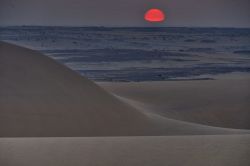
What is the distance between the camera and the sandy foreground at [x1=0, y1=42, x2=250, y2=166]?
410cm

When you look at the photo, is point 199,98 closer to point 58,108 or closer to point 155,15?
point 155,15

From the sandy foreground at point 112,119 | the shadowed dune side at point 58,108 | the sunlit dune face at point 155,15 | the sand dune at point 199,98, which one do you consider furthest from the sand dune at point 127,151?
the sunlit dune face at point 155,15

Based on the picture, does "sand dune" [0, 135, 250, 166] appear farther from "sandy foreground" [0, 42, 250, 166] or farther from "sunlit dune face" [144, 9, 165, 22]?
"sunlit dune face" [144, 9, 165, 22]

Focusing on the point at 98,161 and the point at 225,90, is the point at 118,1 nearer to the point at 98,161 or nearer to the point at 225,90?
the point at 225,90

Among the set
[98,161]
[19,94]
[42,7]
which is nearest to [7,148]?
[98,161]

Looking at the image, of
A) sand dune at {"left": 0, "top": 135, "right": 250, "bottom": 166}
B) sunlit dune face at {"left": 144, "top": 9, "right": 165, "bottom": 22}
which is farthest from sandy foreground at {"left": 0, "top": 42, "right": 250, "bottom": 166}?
sunlit dune face at {"left": 144, "top": 9, "right": 165, "bottom": 22}

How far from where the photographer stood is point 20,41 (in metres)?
8.32

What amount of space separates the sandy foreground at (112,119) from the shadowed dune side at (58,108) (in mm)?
12

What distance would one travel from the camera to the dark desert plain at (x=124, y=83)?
14.1ft

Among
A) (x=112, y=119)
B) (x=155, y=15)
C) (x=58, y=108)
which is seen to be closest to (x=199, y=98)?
(x=155, y=15)

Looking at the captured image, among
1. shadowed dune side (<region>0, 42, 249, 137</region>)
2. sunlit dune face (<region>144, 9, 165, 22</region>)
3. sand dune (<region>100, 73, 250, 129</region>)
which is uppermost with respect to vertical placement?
sunlit dune face (<region>144, 9, 165, 22</region>)

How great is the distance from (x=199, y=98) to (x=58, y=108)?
110 inches

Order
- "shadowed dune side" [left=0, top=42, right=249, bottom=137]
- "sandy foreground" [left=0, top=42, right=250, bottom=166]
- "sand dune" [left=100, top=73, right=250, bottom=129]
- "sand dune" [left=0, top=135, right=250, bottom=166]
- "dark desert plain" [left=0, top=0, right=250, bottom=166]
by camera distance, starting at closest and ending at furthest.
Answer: "sand dune" [left=0, top=135, right=250, bottom=166]
"sandy foreground" [left=0, top=42, right=250, bottom=166]
"dark desert plain" [left=0, top=0, right=250, bottom=166]
"shadowed dune side" [left=0, top=42, right=249, bottom=137]
"sand dune" [left=100, top=73, right=250, bottom=129]

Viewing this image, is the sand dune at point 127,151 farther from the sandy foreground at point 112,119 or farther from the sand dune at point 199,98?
the sand dune at point 199,98
